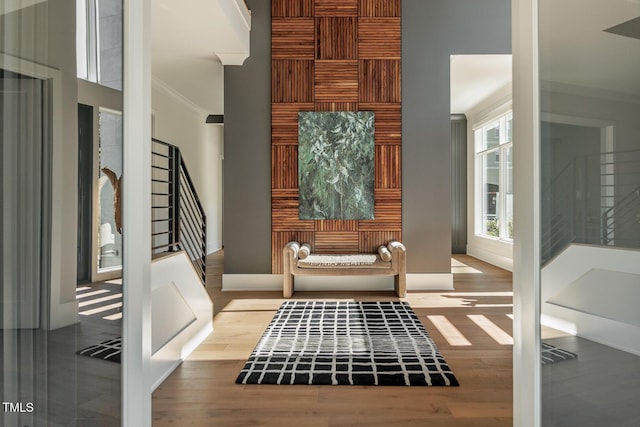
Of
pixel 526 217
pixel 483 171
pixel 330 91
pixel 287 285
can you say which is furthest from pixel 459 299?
pixel 483 171

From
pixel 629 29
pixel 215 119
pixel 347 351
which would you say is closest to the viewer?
pixel 629 29

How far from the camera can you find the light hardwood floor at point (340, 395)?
6.56ft

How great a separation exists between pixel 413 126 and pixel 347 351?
317 centimetres

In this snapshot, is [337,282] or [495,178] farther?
[495,178]

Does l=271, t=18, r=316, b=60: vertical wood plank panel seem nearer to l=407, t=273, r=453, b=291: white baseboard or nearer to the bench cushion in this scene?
the bench cushion

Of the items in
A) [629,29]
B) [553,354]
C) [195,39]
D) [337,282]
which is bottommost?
[337,282]

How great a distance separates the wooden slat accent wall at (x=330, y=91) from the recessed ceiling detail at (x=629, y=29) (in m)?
4.04

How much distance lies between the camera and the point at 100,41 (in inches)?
54.8

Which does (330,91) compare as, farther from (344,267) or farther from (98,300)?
(98,300)

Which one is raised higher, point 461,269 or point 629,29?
point 629,29

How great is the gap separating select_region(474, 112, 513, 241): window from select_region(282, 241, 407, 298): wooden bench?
301 centimetres

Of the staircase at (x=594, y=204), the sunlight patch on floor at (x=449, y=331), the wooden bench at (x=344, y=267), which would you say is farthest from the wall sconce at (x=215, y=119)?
the staircase at (x=594, y=204)

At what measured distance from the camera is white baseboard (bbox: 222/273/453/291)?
5.13 meters

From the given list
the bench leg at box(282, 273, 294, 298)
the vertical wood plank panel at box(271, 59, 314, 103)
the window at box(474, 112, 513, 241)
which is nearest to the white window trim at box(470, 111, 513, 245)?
the window at box(474, 112, 513, 241)
